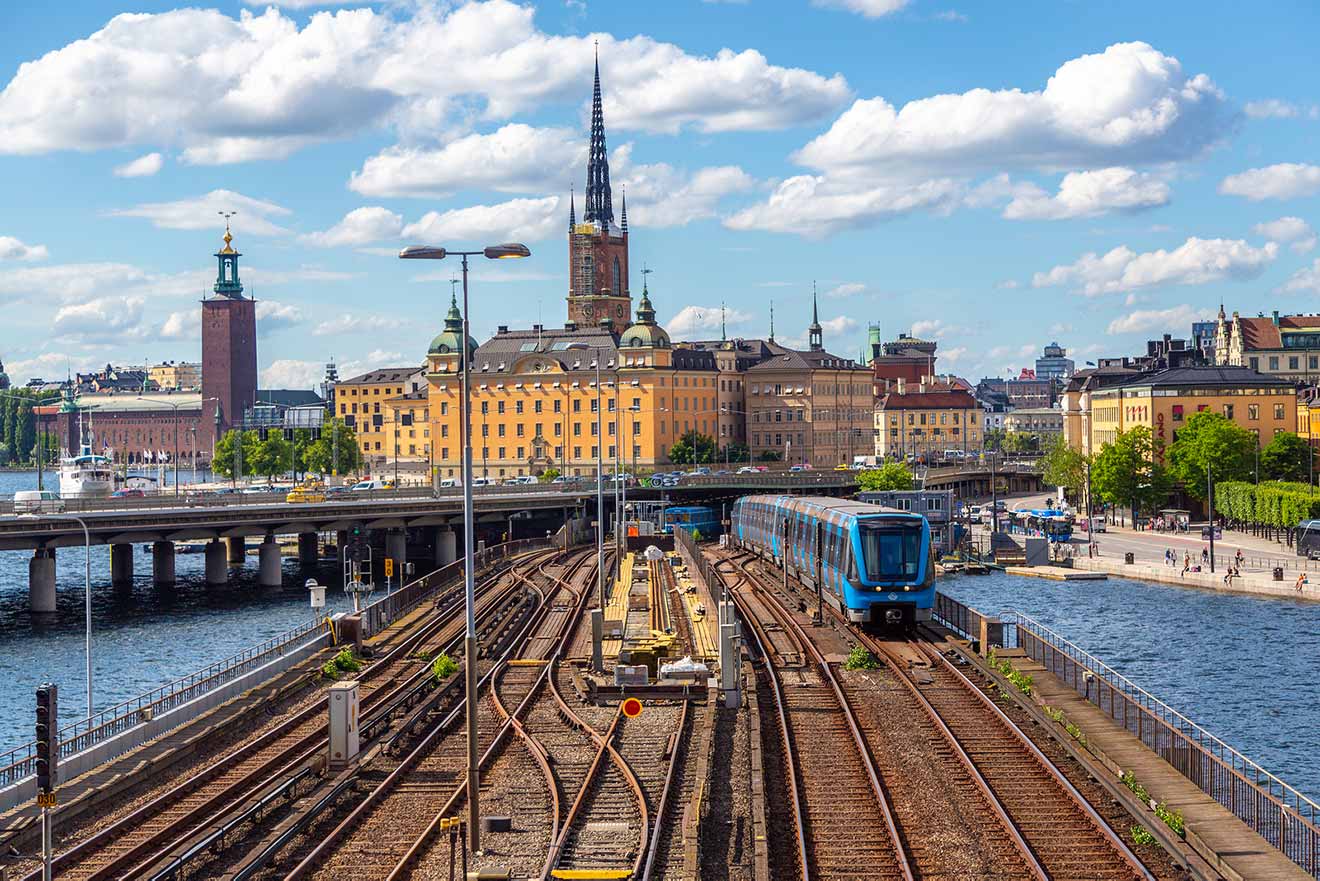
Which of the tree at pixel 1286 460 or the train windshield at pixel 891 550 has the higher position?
the tree at pixel 1286 460

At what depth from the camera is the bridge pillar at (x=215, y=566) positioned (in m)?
106

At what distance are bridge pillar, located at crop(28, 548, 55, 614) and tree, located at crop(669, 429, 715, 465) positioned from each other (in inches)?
3821

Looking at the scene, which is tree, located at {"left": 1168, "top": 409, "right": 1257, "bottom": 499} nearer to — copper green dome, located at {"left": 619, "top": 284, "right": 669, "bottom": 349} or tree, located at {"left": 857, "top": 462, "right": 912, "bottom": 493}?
tree, located at {"left": 857, "top": 462, "right": 912, "bottom": 493}

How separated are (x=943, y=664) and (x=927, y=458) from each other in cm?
15137

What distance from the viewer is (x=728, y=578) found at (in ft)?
272

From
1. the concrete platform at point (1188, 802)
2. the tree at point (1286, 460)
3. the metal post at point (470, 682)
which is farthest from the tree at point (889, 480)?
the metal post at point (470, 682)

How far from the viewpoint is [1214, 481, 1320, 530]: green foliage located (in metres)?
105

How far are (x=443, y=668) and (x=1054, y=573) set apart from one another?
209ft

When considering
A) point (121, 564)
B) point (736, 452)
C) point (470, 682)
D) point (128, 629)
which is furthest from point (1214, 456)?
point (470, 682)

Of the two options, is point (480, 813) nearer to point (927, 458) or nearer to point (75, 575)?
point (75, 575)

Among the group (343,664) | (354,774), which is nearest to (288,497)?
(343,664)

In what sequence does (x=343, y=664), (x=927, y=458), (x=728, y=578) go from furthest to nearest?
(x=927, y=458), (x=728, y=578), (x=343, y=664)

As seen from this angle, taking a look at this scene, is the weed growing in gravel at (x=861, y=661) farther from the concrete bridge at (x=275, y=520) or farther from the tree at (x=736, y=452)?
the tree at (x=736, y=452)

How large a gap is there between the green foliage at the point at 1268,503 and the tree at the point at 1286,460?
21.0 feet
